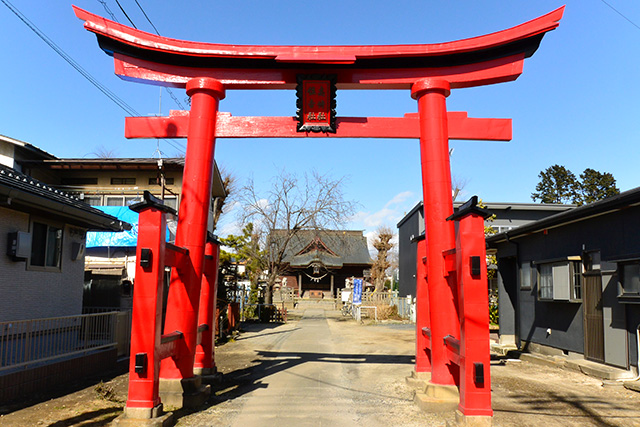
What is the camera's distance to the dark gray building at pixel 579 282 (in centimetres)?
1027

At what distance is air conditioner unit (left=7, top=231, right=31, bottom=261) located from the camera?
9859 millimetres

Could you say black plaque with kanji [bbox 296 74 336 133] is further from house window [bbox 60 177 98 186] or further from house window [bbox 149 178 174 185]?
house window [bbox 60 177 98 186]

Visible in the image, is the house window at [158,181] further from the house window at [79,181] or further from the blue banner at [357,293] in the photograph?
the blue banner at [357,293]

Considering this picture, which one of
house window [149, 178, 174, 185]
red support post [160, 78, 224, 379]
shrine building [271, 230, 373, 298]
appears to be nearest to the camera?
red support post [160, 78, 224, 379]

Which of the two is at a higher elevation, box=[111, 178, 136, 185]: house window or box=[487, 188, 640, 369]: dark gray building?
box=[111, 178, 136, 185]: house window

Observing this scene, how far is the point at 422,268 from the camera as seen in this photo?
34.3 ft

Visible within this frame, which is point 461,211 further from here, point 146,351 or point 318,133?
point 146,351

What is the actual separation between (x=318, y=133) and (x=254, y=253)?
21.9 metres

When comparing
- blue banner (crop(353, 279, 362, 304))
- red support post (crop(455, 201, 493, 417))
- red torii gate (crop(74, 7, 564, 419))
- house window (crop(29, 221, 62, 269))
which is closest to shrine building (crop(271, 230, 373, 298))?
blue banner (crop(353, 279, 362, 304))

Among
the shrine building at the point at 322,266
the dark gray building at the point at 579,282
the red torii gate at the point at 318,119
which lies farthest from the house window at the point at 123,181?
the shrine building at the point at 322,266

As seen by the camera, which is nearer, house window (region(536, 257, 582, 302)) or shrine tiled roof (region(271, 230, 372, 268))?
house window (region(536, 257, 582, 302))

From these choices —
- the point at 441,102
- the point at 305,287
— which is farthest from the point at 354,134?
the point at 305,287

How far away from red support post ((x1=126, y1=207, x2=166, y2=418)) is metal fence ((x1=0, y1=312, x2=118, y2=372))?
2.53 m

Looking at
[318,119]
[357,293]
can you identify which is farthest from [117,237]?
A: [357,293]
